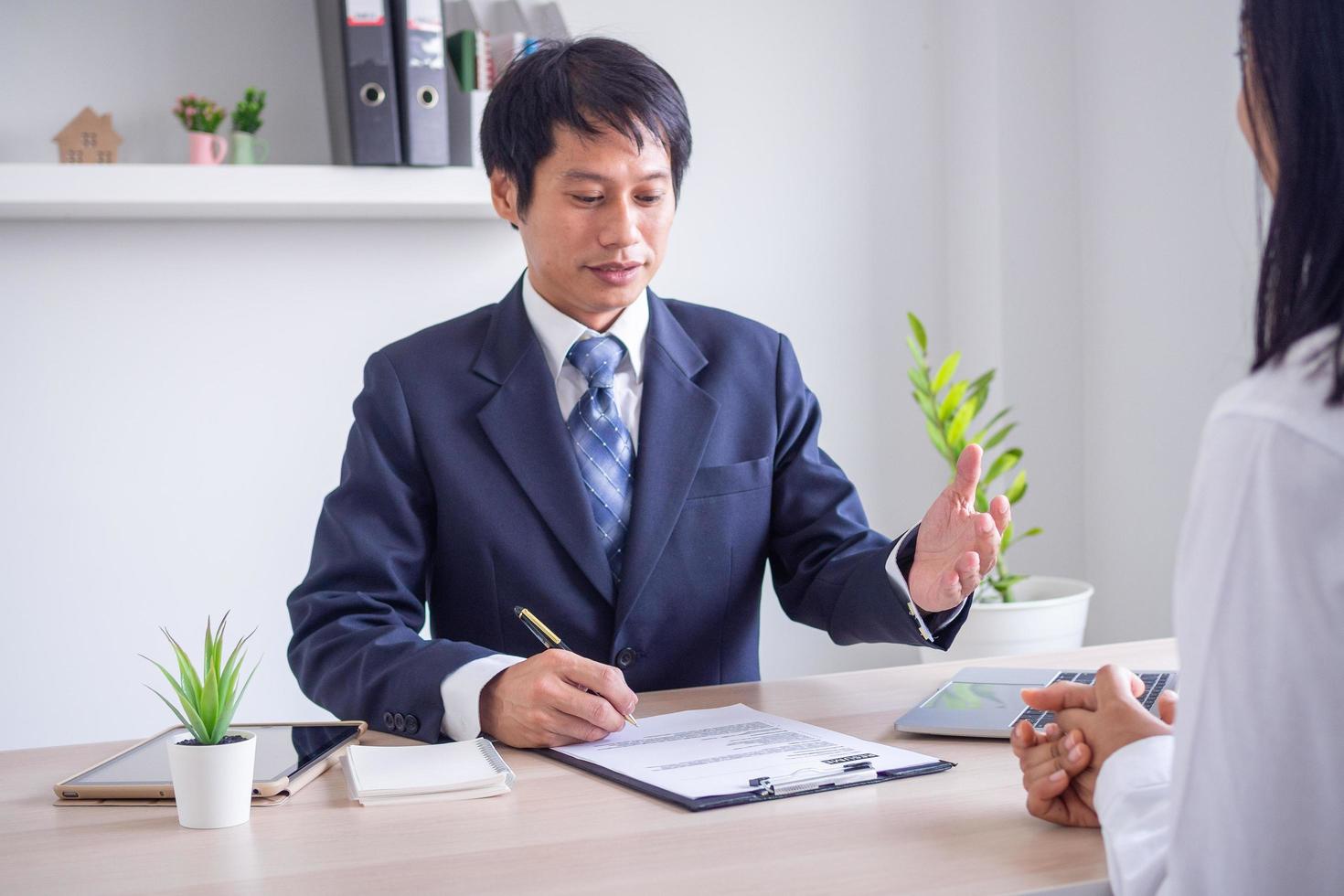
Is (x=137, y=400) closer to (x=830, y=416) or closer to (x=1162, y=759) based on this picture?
(x=830, y=416)

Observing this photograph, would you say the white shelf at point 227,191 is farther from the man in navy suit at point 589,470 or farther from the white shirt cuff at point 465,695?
the white shirt cuff at point 465,695

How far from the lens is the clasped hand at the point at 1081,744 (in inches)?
38.5

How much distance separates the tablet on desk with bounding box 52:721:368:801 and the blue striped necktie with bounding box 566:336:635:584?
45 cm

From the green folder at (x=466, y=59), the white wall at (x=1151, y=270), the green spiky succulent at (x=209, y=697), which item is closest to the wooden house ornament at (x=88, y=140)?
the green folder at (x=466, y=59)

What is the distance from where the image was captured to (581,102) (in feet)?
5.43

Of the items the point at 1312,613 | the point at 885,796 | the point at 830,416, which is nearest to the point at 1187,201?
the point at 830,416

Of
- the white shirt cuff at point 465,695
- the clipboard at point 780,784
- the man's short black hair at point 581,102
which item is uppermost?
the man's short black hair at point 581,102

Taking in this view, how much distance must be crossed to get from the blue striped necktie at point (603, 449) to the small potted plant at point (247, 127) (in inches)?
44.2

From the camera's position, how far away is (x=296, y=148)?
2.63m

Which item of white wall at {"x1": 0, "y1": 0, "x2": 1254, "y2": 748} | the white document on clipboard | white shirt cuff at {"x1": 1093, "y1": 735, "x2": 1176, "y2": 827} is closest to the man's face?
the white document on clipboard

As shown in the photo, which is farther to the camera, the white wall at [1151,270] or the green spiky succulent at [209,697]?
the white wall at [1151,270]

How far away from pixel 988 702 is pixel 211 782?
0.78 metres

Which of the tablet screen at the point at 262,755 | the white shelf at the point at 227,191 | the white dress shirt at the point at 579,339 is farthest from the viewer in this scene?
the white shelf at the point at 227,191

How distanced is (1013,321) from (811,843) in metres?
2.17
